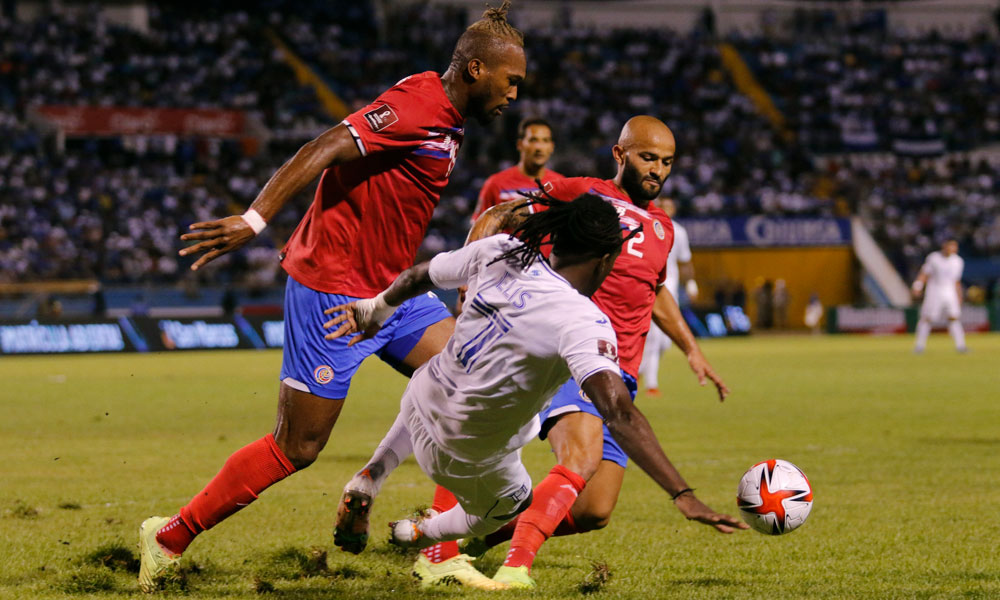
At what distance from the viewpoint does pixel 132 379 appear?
20.0 metres

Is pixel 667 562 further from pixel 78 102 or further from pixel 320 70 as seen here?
pixel 320 70

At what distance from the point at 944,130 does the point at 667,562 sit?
1750 inches

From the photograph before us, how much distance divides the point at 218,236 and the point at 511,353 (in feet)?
3.86

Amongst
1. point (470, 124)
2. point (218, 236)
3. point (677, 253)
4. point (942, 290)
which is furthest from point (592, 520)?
point (470, 124)

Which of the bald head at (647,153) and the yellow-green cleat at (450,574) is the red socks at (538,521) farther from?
the bald head at (647,153)

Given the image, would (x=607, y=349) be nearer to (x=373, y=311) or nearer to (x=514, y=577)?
(x=373, y=311)

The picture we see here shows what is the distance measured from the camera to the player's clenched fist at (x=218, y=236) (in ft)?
14.6

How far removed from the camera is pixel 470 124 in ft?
140

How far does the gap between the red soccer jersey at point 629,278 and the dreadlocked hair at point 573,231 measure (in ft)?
5.10

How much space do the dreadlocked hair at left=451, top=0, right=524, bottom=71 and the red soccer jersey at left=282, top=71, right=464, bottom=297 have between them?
17 cm

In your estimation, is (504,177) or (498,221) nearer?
(498,221)

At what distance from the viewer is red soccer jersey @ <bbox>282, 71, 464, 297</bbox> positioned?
5.28m

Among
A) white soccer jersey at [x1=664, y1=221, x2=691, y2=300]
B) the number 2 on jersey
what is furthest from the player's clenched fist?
white soccer jersey at [x1=664, y1=221, x2=691, y2=300]

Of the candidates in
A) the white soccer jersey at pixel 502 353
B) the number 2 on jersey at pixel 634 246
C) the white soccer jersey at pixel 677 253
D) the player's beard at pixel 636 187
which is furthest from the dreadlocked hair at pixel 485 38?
the white soccer jersey at pixel 677 253
